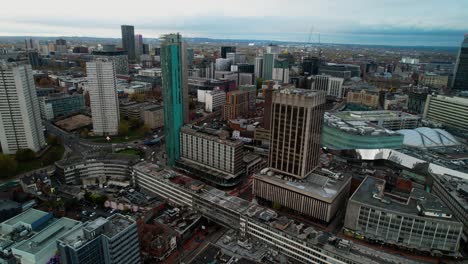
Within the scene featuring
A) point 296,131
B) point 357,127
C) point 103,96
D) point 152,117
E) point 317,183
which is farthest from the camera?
point 152,117

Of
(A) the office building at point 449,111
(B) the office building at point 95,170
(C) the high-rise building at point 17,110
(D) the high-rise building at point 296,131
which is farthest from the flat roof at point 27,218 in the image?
(A) the office building at point 449,111

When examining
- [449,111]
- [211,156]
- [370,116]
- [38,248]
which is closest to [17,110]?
[211,156]

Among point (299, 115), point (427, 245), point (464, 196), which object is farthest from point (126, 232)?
point (464, 196)

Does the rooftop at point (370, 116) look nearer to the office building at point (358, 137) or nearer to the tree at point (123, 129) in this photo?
the office building at point (358, 137)

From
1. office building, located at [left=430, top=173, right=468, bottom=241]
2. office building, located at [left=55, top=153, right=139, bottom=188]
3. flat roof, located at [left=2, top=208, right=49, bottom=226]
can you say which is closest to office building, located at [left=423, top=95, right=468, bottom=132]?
office building, located at [left=430, top=173, right=468, bottom=241]

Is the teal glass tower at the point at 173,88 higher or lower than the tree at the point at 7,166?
higher

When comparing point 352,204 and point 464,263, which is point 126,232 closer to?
point 352,204

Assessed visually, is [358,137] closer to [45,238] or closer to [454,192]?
[454,192]
